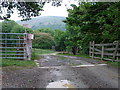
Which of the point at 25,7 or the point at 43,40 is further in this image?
the point at 43,40

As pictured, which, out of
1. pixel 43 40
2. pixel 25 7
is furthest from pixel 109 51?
pixel 43 40

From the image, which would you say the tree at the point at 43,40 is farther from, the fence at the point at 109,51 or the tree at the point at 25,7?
the tree at the point at 25,7

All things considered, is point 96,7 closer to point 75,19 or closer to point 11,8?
point 75,19

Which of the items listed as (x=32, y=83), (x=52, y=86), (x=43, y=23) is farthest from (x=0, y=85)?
(x=43, y=23)

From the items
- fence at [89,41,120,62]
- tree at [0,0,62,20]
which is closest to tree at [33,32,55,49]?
fence at [89,41,120,62]

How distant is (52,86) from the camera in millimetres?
2787

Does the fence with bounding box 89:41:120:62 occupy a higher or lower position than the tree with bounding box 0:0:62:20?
lower

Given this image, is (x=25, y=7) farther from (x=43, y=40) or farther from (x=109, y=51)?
(x=43, y=40)

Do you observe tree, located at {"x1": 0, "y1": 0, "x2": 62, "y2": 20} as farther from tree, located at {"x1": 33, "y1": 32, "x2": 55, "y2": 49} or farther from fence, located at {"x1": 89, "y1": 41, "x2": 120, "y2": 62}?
tree, located at {"x1": 33, "y1": 32, "x2": 55, "y2": 49}

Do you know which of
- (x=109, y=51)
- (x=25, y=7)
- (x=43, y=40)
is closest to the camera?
(x=25, y=7)

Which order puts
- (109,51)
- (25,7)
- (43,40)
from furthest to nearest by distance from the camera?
(43,40)
(109,51)
(25,7)

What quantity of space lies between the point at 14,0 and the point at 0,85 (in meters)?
3.19

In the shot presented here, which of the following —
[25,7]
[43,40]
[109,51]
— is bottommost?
[109,51]

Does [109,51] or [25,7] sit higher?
[25,7]
